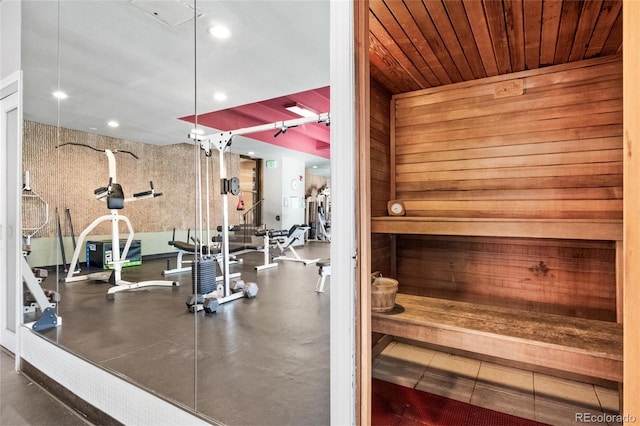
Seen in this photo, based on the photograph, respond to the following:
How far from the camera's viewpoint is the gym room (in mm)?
1787

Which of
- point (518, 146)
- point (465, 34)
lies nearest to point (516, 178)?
point (518, 146)

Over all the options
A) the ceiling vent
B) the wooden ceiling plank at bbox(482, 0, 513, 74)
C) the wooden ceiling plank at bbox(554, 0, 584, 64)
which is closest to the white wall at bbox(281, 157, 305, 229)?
the ceiling vent

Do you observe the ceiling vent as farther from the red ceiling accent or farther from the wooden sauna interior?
the wooden sauna interior

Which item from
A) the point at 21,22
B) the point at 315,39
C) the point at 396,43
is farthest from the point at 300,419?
the point at 21,22

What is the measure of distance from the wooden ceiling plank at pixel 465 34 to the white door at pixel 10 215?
322 cm

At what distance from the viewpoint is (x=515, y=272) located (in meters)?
2.42

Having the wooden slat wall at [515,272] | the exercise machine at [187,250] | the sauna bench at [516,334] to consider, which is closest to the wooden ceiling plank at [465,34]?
the wooden slat wall at [515,272]

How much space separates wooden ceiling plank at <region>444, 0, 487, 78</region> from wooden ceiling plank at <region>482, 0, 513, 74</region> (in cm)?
11

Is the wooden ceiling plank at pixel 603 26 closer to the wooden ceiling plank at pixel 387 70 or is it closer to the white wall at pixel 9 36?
the wooden ceiling plank at pixel 387 70

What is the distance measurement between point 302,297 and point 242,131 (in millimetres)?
1245

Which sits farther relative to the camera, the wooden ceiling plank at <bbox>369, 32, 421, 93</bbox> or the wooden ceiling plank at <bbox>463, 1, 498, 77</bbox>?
the wooden ceiling plank at <bbox>369, 32, 421, 93</bbox>

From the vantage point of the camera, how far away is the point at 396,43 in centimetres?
205

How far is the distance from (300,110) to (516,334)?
1682 mm

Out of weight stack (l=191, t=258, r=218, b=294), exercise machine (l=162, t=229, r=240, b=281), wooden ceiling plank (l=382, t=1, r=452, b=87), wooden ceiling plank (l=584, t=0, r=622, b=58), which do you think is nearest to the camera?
wooden ceiling plank (l=584, t=0, r=622, b=58)
